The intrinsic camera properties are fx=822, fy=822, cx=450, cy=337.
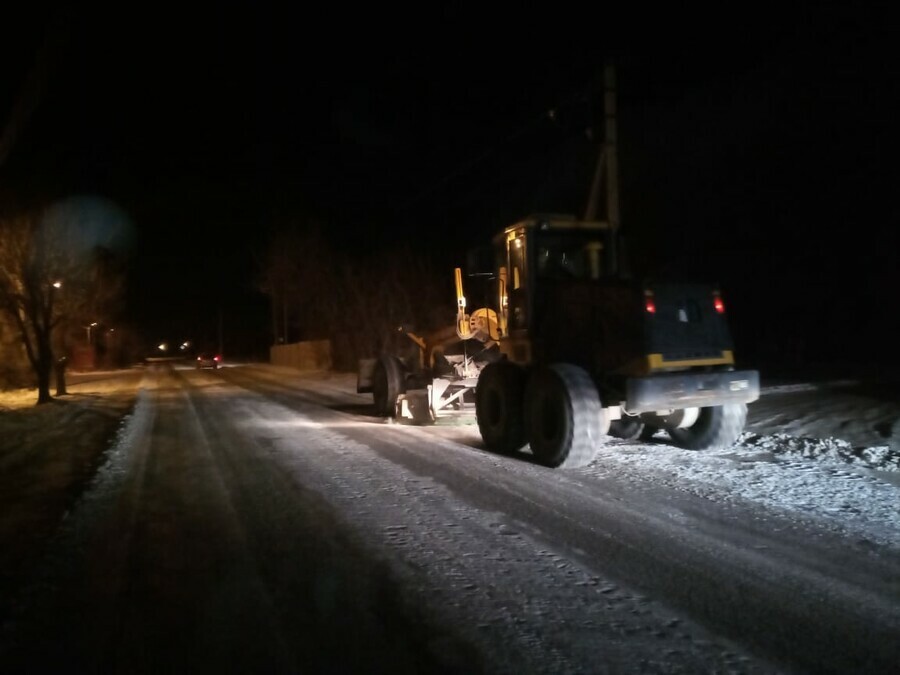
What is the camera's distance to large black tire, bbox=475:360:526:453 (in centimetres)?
1254

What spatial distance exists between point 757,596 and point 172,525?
220 inches

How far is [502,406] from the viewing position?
12781 millimetres

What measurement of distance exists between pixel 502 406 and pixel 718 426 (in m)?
3.20

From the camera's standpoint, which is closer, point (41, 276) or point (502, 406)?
point (502, 406)

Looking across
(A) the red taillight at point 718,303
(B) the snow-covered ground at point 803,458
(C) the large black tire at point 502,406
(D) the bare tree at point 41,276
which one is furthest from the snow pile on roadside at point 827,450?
(D) the bare tree at point 41,276

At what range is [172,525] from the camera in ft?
27.4

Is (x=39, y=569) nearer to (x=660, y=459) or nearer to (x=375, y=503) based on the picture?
A: (x=375, y=503)

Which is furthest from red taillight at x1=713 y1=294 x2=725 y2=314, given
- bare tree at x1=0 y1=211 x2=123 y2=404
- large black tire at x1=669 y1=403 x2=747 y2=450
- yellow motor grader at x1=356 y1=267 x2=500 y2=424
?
bare tree at x1=0 y1=211 x2=123 y2=404

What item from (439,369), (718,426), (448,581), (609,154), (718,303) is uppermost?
(609,154)

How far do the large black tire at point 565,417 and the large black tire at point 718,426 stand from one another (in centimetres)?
183

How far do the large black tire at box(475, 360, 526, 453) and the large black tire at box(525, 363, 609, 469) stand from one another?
66 cm

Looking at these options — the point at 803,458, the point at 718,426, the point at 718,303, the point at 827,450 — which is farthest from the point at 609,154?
the point at 803,458

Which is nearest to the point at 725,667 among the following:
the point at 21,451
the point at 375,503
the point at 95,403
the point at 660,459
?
the point at 375,503

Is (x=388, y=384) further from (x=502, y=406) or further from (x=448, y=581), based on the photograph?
(x=448, y=581)
